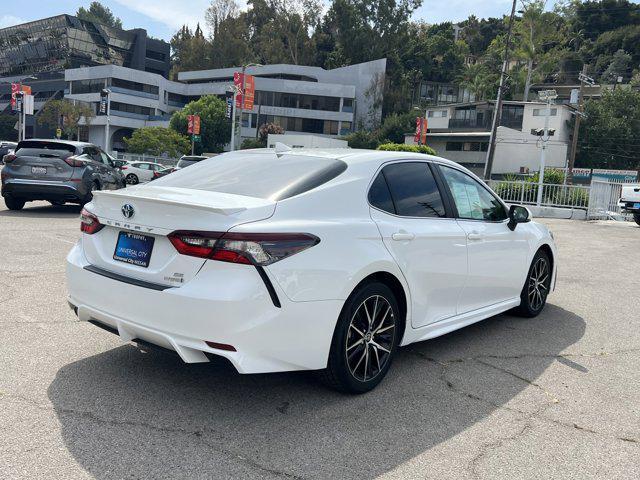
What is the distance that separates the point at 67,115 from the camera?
72.5m

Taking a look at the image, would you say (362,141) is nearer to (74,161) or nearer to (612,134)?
(612,134)

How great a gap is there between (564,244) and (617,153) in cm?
5395

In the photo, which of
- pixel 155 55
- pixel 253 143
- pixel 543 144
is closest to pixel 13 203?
pixel 543 144

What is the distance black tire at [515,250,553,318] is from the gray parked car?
940 centimetres

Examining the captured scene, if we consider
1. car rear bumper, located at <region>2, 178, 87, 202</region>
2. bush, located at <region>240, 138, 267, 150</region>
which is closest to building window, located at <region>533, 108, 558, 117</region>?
bush, located at <region>240, 138, 267, 150</region>

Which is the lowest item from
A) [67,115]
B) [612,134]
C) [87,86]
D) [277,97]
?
[67,115]

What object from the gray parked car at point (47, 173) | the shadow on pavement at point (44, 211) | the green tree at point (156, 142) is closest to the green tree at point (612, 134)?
the green tree at point (156, 142)

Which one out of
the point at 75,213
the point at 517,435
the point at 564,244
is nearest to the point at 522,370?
the point at 517,435

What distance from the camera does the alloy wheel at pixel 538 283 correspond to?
5.93 metres

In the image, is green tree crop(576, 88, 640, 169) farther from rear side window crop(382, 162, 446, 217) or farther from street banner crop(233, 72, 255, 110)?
rear side window crop(382, 162, 446, 217)

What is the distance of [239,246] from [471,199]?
2627 millimetres

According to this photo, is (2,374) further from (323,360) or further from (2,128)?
(2,128)

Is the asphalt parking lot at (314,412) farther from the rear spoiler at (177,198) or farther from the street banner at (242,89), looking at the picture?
the street banner at (242,89)

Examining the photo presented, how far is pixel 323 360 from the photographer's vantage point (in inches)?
134
